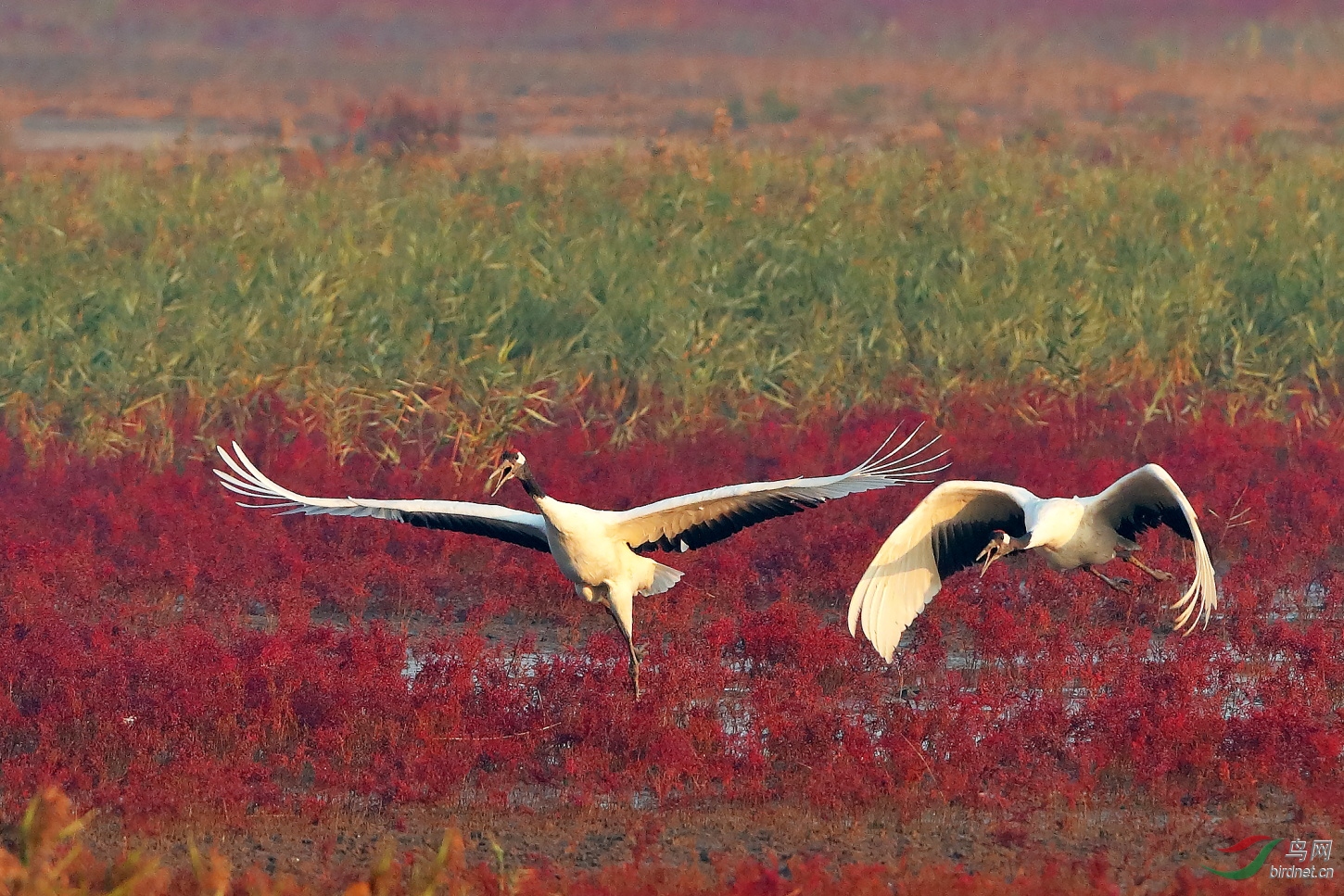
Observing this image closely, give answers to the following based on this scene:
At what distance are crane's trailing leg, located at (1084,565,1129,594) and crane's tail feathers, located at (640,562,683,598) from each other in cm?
159

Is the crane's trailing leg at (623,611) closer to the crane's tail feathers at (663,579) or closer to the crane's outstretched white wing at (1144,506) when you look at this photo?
the crane's tail feathers at (663,579)

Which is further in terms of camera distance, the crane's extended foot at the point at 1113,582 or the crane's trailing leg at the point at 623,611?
the crane's extended foot at the point at 1113,582

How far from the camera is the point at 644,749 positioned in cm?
771

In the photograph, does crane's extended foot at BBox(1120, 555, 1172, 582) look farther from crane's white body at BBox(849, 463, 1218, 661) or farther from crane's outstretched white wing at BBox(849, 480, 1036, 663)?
crane's outstretched white wing at BBox(849, 480, 1036, 663)

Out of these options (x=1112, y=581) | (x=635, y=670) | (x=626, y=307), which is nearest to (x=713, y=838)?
(x=635, y=670)

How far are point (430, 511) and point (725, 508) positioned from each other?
3.55 ft

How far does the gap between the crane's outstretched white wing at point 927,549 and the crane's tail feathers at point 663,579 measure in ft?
2.53

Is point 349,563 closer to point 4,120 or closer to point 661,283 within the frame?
point 661,283

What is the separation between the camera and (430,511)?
26.8ft

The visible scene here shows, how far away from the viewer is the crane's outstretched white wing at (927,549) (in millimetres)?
8164

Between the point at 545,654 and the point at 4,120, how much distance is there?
23.3m

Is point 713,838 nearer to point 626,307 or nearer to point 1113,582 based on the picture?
point 1113,582

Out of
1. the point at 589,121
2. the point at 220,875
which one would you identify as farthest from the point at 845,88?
the point at 220,875

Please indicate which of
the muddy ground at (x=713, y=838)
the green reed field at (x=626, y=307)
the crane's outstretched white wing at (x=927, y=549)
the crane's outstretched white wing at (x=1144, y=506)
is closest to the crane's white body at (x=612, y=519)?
the crane's outstretched white wing at (x=927, y=549)
